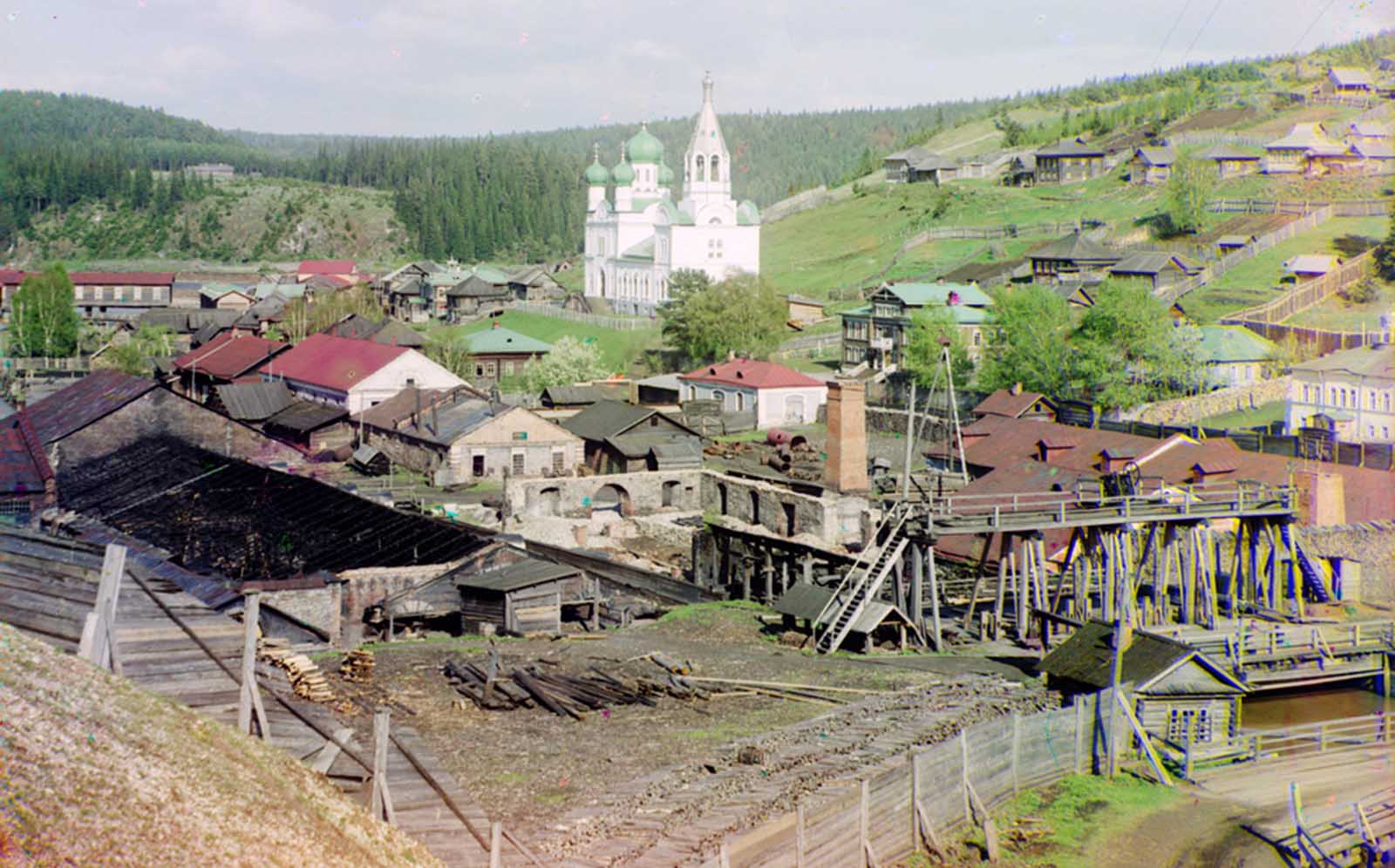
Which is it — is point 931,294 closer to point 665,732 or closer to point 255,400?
point 255,400

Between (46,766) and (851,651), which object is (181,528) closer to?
(851,651)

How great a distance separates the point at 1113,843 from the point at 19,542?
569 inches

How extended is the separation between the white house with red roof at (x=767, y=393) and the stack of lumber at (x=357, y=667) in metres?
44.9

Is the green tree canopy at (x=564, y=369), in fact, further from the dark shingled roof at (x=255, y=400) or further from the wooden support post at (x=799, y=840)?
the wooden support post at (x=799, y=840)

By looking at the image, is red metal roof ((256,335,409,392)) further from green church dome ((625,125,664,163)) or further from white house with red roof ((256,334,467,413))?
green church dome ((625,125,664,163))

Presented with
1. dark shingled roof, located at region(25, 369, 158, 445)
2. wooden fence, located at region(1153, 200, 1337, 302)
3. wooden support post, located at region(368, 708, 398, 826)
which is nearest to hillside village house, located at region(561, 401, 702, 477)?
dark shingled roof, located at region(25, 369, 158, 445)

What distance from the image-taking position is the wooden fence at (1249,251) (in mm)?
85188

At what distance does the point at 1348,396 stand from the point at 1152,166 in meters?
70.4

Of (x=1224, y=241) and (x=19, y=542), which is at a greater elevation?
(x=1224, y=241)

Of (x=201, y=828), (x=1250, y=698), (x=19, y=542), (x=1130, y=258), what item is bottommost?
(x=1250, y=698)

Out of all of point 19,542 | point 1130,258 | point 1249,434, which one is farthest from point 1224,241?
point 19,542

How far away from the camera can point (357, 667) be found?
25875mm

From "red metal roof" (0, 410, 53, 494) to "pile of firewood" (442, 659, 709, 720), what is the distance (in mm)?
20977

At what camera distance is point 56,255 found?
178875 millimetres
